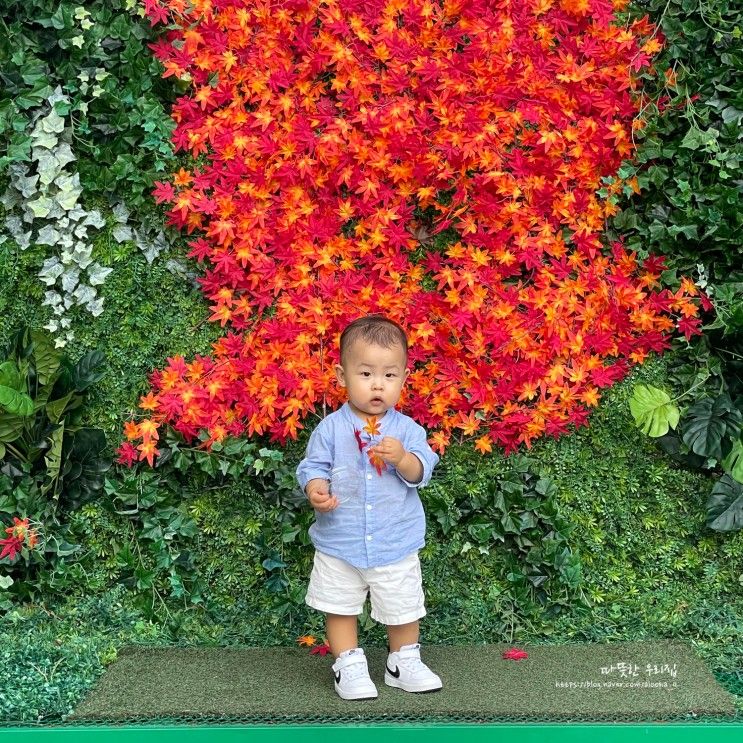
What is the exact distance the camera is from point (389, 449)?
10.5ft

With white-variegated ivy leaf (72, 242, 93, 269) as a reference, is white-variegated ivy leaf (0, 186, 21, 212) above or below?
above

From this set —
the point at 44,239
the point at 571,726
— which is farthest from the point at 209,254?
the point at 571,726

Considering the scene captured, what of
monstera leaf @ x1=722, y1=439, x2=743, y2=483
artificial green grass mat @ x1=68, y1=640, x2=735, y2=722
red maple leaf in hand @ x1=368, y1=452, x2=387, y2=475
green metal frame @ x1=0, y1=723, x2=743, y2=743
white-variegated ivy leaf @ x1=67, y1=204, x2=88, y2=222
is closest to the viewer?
green metal frame @ x1=0, y1=723, x2=743, y2=743

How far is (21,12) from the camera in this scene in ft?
12.7

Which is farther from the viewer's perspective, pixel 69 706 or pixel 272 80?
pixel 272 80

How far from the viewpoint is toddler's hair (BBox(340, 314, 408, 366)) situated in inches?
131

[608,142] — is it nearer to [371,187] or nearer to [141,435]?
[371,187]

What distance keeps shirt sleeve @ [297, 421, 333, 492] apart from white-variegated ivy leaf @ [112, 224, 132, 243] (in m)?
1.20

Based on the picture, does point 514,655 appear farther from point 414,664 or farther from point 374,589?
point 374,589

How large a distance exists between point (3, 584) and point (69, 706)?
778 millimetres

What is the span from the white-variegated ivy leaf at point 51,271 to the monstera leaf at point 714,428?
254 centimetres

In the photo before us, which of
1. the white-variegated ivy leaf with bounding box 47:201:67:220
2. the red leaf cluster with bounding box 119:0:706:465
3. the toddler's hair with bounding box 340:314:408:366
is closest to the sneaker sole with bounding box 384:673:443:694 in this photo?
the red leaf cluster with bounding box 119:0:706:465

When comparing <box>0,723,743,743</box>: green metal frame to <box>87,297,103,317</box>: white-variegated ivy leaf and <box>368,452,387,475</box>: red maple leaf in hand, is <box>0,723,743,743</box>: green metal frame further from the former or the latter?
<box>87,297,103,317</box>: white-variegated ivy leaf

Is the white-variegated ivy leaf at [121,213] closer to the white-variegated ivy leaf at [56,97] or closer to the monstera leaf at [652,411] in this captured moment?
the white-variegated ivy leaf at [56,97]
